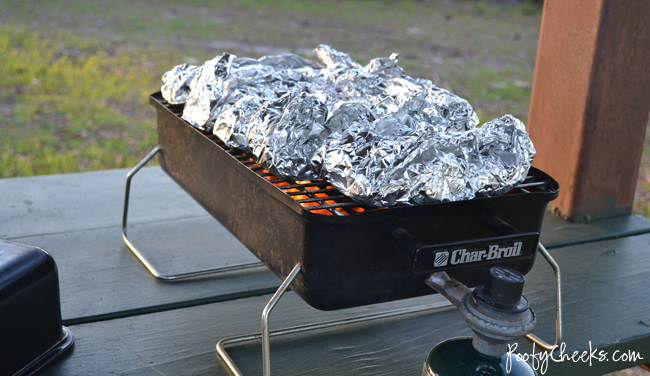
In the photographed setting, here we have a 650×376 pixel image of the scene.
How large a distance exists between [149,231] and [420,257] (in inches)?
47.4

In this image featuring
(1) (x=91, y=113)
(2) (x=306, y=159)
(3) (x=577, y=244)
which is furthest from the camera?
Result: (1) (x=91, y=113)

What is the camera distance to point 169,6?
7.14 meters

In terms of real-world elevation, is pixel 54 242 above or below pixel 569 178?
below

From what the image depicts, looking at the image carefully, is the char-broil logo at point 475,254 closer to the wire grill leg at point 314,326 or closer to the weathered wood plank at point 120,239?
the wire grill leg at point 314,326

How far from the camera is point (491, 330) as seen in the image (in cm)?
96

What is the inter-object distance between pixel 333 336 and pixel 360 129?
0.55 metres

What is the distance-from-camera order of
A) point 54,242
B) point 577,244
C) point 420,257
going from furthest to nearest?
point 577,244, point 54,242, point 420,257

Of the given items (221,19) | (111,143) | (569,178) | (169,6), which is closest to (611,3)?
(569,178)

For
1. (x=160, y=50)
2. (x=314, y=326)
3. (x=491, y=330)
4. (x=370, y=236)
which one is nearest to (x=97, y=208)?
(x=314, y=326)

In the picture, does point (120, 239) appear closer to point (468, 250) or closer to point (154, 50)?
point (468, 250)

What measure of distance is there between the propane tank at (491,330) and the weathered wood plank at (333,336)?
333 mm

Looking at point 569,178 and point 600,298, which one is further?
point 569,178

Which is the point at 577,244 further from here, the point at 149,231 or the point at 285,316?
the point at 149,231

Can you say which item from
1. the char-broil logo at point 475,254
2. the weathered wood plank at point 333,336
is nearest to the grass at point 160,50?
the weathered wood plank at point 333,336
